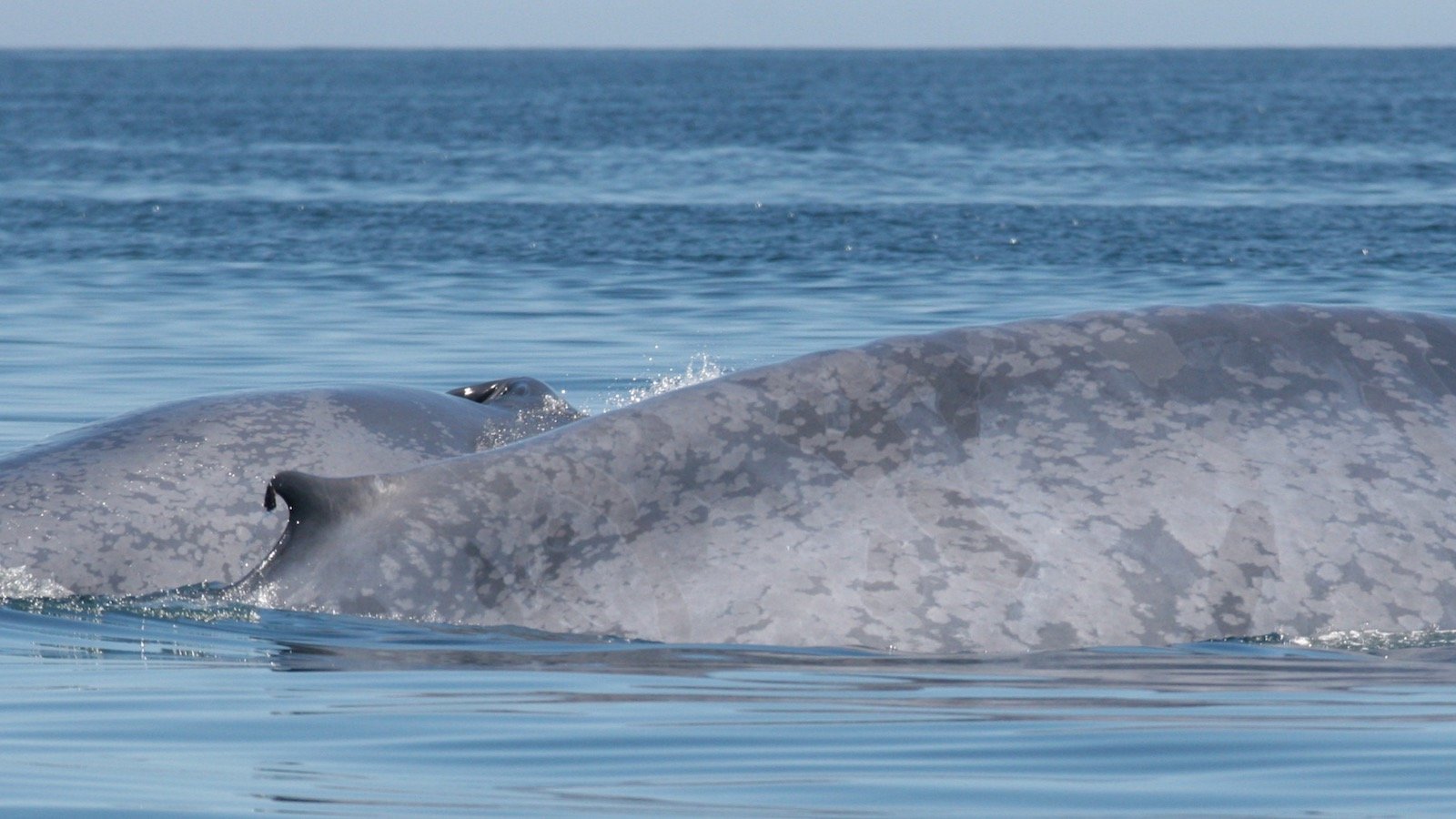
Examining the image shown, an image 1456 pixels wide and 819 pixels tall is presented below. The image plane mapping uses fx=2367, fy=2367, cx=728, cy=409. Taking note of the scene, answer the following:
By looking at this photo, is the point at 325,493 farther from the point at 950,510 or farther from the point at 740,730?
the point at 950,510

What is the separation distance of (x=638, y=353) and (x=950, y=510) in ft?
41.2

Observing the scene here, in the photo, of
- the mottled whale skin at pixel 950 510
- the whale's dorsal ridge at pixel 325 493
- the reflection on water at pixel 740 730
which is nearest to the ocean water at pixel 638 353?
the reflection on water at pixel 740 730

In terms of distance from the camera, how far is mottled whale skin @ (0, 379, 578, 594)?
27.1ft

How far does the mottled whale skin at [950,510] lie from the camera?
20.6 ft

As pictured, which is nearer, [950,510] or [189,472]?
[950,510]

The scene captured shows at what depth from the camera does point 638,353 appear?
61.7 ft

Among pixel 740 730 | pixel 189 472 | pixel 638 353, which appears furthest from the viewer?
pixel 638 353

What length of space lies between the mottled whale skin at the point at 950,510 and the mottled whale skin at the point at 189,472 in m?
1.88

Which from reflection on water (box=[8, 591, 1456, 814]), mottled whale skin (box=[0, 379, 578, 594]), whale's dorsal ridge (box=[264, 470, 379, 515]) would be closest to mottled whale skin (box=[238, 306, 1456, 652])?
whale's dorsal ridge (box=[264, 470, 379, 515])

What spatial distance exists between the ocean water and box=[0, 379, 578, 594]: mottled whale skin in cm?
20

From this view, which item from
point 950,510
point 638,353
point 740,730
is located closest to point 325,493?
point 740,730

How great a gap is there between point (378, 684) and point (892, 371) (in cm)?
170

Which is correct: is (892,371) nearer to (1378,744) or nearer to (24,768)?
(1378,744)

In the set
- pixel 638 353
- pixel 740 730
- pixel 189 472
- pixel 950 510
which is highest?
pixel 950 510
